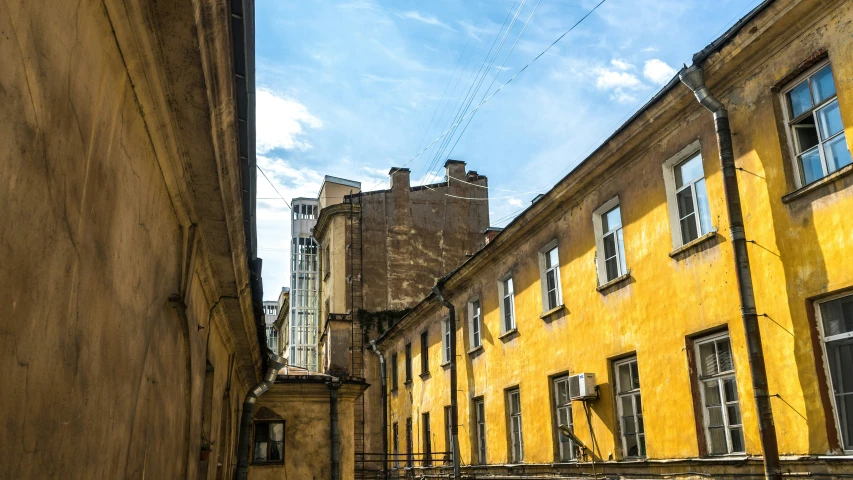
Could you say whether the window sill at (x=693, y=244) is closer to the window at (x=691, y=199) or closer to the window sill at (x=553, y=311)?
the window at (x=691, y=199)

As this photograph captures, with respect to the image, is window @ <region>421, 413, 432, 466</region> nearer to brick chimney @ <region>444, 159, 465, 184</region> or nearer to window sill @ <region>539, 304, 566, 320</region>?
window sill @ <region>539, 304, 566, 320</region>

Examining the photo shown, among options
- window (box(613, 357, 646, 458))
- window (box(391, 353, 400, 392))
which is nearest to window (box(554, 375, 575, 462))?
window (box(613, 357, 646, 458))

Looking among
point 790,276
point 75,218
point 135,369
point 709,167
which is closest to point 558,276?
point 709,167

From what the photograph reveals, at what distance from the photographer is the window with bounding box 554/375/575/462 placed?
15.1 meters

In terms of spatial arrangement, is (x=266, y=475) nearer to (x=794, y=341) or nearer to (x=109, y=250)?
(x=794, y=341)

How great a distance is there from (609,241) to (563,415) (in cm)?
370

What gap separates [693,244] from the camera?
11.4 meters

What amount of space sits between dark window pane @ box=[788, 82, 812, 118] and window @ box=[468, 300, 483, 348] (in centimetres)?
1217

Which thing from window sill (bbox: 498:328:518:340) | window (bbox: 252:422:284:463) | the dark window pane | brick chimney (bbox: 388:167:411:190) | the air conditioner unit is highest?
brick chimney (bbox: 388:167:411:190)

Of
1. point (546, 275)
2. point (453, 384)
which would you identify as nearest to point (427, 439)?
point (453, 384)

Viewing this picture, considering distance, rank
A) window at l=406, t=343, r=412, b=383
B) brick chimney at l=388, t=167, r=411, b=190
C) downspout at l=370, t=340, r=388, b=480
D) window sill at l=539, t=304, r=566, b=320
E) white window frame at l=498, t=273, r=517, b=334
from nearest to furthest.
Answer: window sill at l=539, t=304, r=566, b=320, white window frame at l=498, t=273, r=517, b=334, window at l=406, t=343, r=412, b=383, downspout at l=370, t=340, r=388, b=480, brick chimney at l=388, t=167, r=411, b=190

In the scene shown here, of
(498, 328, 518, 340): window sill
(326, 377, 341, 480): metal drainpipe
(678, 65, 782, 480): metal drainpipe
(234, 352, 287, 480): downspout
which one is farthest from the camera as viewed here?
(326, 377, 341, 480): metal drainpipe

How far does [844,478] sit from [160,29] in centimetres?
816

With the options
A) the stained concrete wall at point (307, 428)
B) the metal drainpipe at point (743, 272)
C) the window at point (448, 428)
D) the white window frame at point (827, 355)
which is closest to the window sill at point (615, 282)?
the metal drainpipe at point (743, 272)
